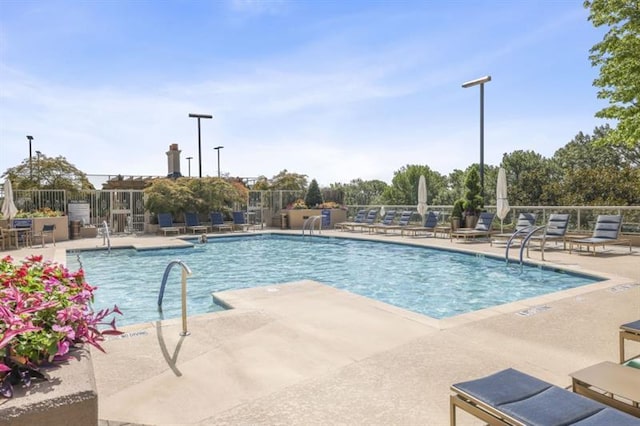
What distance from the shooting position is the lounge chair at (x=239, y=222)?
1827 cm

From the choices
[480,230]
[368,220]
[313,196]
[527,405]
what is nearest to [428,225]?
[480,230]

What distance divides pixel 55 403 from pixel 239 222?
17.5 metres

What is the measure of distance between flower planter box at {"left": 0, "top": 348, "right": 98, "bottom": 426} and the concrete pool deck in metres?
0.96

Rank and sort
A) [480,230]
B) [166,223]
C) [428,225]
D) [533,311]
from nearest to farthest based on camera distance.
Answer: [533,311], [480,230], [428,225], [166,223]

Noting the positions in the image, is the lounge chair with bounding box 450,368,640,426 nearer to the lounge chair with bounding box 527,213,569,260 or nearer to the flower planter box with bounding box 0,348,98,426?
the flower planter box with bounding box 0,348,98,426

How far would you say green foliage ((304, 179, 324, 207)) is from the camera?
20.3m

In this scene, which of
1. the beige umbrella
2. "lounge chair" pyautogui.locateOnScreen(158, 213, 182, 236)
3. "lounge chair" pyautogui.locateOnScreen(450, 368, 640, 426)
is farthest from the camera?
"lounge chair" pyautogui.locateOnScreen(158, 213, 182, 236)

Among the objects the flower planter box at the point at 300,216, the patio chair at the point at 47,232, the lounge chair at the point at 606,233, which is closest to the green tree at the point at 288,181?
the flower planter box at the point at 300,216

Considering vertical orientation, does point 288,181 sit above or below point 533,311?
above

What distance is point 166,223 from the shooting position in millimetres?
16922

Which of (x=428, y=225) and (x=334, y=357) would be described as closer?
(x=334, y=357)

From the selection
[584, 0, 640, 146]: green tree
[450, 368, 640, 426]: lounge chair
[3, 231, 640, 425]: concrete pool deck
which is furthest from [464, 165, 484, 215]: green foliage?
[450, 368, 640, 426]: lounge chair

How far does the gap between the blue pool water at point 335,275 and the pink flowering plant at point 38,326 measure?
13.4 ft

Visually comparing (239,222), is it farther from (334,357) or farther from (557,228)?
(334,357)
